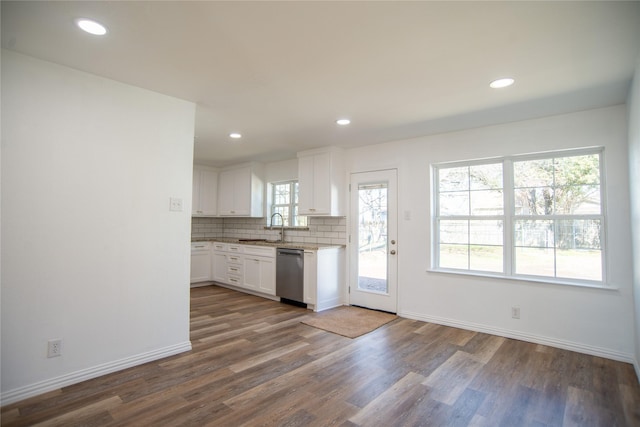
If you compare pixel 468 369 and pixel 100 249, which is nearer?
pixel 100 249

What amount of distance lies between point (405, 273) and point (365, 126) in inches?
77.9

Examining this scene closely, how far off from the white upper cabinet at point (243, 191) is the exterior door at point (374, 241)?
6.81 feet

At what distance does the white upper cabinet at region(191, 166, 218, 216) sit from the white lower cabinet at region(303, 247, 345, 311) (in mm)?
2901

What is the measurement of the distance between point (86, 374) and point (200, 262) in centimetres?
376

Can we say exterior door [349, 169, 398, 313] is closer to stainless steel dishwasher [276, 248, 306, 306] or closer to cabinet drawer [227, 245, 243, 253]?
stainless steel dishwasher [276, 248, 306, 306]

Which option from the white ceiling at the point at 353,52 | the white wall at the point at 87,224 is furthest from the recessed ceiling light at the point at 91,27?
the white wall at the point at 87,224

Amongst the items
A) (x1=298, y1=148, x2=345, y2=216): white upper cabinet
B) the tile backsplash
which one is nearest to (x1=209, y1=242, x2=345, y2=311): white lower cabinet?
the tile backsplash

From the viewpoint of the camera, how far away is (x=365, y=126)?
12.5ft

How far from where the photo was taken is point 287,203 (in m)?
6.06

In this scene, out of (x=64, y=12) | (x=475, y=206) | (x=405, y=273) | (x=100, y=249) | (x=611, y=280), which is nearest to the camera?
(x=64, y=12)

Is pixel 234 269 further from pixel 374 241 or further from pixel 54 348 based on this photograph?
pixel 54 348

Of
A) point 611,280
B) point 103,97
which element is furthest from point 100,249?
point 611,280

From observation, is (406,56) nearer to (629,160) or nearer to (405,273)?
(629,160)

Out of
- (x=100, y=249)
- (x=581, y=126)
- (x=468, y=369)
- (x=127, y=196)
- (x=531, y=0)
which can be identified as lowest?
(x=468, y=369)
